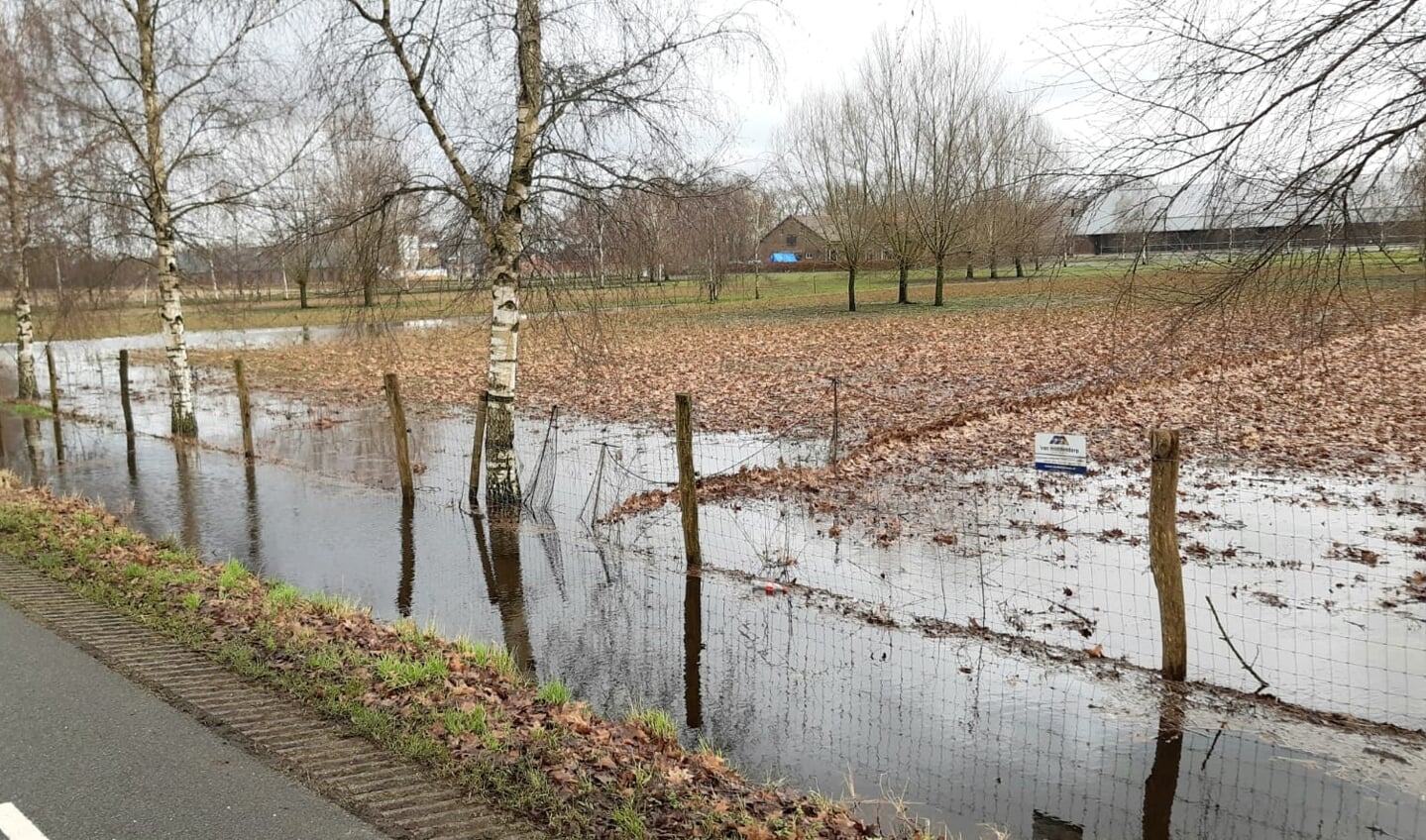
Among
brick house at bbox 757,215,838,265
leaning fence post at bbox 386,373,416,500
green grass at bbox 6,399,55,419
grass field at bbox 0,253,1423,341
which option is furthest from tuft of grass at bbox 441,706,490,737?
brick house at bbox 757,215,838,265

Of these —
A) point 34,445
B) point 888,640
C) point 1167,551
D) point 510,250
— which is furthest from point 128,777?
point 34,445

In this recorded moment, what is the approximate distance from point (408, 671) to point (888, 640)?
132 inches

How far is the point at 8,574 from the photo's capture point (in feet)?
26.9

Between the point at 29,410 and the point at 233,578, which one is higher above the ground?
the point at 233,578

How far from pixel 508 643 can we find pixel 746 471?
17.1ft

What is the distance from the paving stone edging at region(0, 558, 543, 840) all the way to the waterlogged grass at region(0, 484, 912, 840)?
4.3 inches

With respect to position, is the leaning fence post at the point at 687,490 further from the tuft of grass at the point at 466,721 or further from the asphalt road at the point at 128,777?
the asphalt road at the point at 128,777

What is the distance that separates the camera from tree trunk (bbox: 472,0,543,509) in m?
9.88

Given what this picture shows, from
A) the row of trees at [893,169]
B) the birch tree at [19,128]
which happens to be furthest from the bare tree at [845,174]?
the birch tree at [19,128]

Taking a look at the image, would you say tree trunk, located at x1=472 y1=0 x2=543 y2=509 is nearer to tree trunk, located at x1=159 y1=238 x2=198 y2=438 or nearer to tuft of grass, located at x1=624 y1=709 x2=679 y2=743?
tuft of grass, located at x1=624 y1=709 x2=679 y2=743

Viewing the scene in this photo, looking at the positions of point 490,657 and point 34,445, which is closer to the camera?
point 490,657

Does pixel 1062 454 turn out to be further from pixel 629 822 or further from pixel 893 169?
pixel 893 169

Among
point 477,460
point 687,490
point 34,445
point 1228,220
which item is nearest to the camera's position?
point 1228,220

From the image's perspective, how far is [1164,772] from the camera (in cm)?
511
